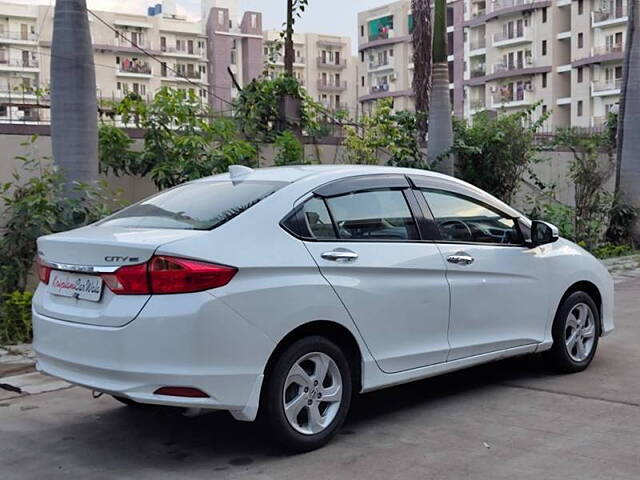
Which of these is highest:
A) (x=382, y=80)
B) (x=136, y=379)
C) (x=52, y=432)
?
(x=382, y=80)

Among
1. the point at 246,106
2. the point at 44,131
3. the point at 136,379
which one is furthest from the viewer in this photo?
the point at 246,106

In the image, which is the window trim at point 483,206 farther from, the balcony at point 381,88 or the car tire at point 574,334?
the balcony at point 381,88

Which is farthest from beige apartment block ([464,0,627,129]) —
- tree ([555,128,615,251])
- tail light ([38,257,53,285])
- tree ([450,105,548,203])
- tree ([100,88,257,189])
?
tail light ([38,257,53,285])

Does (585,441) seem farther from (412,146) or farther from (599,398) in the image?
(412,146)

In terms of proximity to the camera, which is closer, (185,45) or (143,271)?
(143,271)

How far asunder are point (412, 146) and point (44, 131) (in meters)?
6.28

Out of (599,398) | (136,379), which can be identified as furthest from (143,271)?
(599,398)

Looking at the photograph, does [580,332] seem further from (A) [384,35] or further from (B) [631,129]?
(A) [384,35]

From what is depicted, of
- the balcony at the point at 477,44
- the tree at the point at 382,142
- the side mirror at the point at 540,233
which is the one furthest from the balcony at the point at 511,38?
the side mirror at the point at 540,233

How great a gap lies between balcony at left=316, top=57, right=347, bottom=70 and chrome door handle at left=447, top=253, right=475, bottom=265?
308ft

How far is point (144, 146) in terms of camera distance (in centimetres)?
1059

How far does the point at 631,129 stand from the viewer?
52.6ft

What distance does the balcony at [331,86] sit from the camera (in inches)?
3875

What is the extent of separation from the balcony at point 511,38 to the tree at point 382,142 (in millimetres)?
60243
